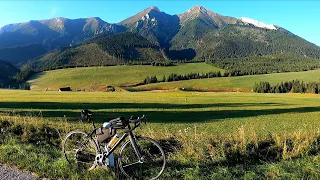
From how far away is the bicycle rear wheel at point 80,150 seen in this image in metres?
8.37

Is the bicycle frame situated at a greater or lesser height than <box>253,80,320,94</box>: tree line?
greater

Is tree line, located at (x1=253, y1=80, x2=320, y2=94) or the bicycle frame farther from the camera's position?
tree line, located at (x1=253, y1=80, x2=320, y2=94)

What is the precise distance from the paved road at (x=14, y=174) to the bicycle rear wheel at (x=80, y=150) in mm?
1146

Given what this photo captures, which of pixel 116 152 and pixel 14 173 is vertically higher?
pixel 116 152

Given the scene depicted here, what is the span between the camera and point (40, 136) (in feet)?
42.8

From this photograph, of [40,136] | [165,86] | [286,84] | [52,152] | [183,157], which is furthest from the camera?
[165,86]

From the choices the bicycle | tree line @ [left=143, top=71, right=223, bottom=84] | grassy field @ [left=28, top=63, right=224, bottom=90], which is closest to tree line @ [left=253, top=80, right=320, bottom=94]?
tree line @ [left=143, top=71, right=223, bottom=84]

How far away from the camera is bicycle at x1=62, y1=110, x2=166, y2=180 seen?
7.56 m

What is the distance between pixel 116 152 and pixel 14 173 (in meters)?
2.74

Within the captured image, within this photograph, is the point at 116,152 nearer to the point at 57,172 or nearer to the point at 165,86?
the point at 57,172

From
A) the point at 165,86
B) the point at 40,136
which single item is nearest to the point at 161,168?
the point at 40,136

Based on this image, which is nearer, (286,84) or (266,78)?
(286,84)

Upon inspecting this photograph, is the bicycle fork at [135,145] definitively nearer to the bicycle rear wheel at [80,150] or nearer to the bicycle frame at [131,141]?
the bicycle frame at [131,141]

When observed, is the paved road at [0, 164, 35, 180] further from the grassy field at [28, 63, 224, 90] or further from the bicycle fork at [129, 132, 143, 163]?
the grassy field at [28, 63, 224, 90]
